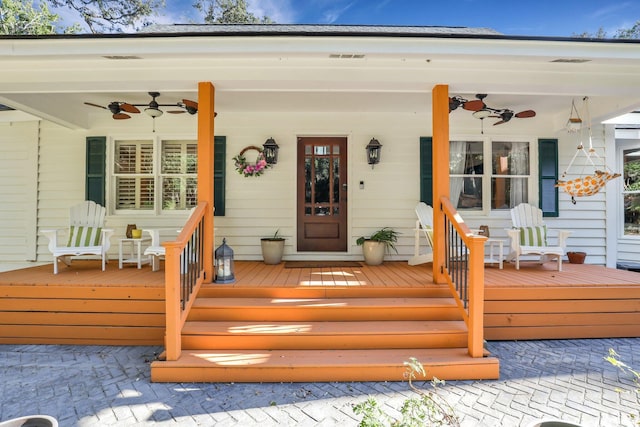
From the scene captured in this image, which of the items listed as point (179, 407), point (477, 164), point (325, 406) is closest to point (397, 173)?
point (477, 164)

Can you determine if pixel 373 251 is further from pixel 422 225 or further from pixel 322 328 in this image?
pixel 322 328

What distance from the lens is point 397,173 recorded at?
17.5 ft

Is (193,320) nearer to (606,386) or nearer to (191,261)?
(191,261)

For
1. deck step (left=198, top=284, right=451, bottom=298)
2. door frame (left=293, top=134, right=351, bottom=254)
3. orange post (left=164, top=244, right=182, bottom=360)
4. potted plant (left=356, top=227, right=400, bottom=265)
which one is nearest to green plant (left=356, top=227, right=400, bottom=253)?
potted plant (left=356, top=227, right=400, bottom=265)

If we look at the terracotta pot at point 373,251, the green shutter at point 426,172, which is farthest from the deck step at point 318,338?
the green shutter at point 426,172

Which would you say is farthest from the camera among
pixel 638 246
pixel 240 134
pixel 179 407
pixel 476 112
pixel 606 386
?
pixel 638 246

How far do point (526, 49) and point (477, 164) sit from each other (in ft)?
8.10

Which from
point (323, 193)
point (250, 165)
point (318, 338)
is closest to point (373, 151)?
point (323, 193)

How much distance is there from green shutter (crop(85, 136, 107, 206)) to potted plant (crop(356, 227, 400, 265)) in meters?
4.04

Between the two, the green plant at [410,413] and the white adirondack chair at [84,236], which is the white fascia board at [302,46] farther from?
the green plant at [410,413]

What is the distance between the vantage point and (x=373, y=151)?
5.14 metres

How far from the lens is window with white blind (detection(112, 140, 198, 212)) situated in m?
5.42

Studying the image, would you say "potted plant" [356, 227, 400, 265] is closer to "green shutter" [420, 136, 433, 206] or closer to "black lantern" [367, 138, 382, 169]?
"green shutter" [420, 136, 433, 206]

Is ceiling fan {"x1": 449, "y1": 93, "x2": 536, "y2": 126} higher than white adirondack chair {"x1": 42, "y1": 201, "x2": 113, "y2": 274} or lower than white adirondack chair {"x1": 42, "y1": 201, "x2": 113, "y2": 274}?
higher
